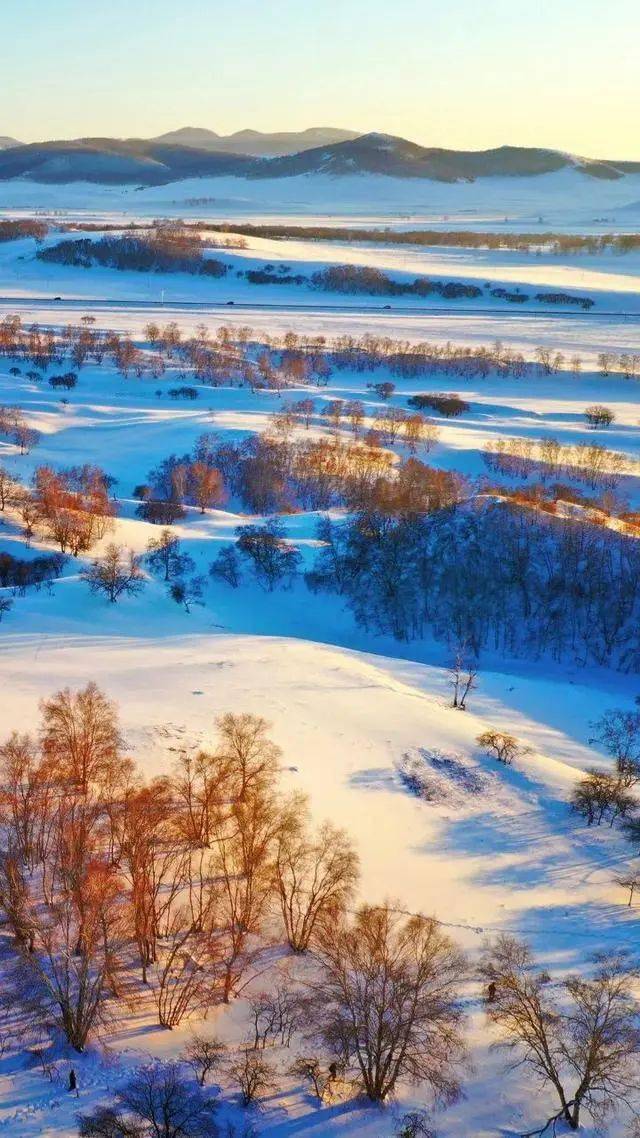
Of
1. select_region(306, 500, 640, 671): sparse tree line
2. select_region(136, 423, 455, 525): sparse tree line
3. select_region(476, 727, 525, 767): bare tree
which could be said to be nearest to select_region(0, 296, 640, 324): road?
select_region(136, 423, 455, 525): sparse tree line

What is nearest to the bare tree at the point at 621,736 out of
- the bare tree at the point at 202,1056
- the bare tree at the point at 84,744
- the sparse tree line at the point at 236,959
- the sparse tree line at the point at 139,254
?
the sparse tree line at the point at 236,959

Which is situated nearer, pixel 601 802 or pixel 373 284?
pixel 601 802

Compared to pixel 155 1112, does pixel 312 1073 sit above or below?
below

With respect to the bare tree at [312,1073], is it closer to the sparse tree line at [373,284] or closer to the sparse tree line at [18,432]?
the sparse tree line at [18,432]

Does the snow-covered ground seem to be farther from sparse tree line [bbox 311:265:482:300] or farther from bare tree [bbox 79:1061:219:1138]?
sparse tree line [bbox 311:265:482:300]

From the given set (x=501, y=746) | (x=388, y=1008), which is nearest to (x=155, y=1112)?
(x=388, y=1008)

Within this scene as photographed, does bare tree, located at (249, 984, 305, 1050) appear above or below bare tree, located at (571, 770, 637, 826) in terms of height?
above

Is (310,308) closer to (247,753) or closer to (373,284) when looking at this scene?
(373,284)
